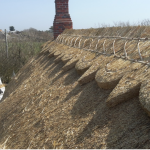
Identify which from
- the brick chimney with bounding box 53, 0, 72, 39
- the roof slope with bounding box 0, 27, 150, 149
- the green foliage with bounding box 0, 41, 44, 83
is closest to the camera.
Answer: the roof slope with bounding box 0, 27, 150, 149

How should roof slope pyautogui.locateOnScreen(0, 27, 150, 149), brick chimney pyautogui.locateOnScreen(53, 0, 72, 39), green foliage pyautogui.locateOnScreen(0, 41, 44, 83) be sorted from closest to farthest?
roof slope pyautogui.locateOnScreen(0, 27, 150, 149) < brick chimney pyautogui.locateOnScreen(53, 0, 72, 39) < green foliage pyautogui.locateOnScreen(0, 41, 44, 83)

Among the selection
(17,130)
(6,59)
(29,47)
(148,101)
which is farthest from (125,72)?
(29,47)

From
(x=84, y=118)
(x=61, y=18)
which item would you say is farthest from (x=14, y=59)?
(x=84, y=118)

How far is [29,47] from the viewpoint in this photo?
21.9 m

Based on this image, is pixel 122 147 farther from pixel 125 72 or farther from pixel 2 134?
pixel 2 134

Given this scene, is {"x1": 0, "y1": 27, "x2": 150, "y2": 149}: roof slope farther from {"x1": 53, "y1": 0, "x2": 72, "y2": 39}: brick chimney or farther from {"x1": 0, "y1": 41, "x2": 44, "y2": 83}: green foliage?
{"x1": 0, "y1": 41, "x2": 44, "y2": 83}: green foliage

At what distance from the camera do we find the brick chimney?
10367 millimetres

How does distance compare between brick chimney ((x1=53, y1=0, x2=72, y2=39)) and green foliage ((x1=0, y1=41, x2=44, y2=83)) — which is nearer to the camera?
brick chimney ((x1=53, y1=0, x2=72, y2=39))

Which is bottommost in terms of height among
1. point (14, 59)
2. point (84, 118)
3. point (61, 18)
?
point (14, 59)

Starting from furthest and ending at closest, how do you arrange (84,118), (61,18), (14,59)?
(14,59), (61,18), (84,118)

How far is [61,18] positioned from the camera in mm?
10555

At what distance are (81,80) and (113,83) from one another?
2.80ft

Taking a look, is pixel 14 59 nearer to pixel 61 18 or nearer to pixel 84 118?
pixel 61 18

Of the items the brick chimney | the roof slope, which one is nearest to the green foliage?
the brick chimney
